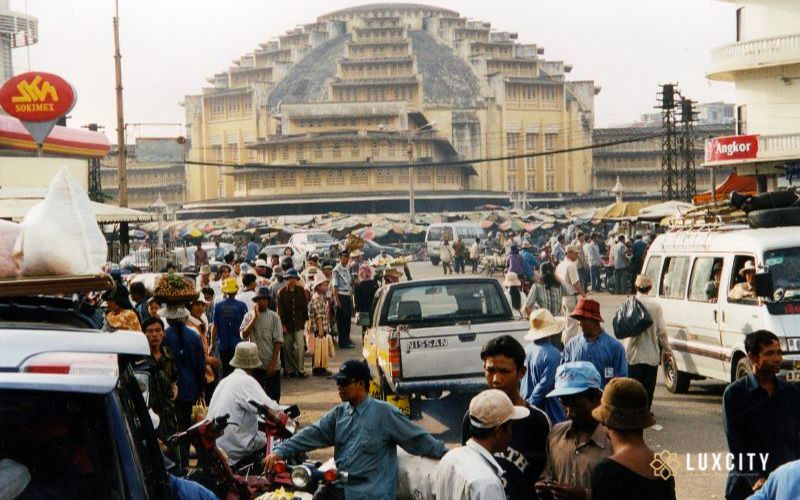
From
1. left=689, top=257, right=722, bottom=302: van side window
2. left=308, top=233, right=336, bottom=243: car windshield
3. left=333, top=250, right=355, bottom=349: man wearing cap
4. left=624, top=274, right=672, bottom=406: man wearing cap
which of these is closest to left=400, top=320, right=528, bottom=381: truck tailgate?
left=624, top=274, right=672, bottom=406: man wearing cap

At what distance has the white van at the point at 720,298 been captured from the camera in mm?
11727

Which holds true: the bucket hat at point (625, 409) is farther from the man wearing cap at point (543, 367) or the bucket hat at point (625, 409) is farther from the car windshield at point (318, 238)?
the car windshield at point (318, 238)

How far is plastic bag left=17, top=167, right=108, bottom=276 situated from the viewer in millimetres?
4055

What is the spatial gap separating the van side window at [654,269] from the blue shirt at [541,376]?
6.81m

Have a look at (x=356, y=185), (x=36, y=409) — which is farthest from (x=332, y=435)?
(x=356, y=185)

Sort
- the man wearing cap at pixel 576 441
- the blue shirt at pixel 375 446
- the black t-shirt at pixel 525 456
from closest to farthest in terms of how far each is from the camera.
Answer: the man wearing cap at pixel 576 441
the black t-shirt at pixel 525 456
the blue shirt at pixel 375 446

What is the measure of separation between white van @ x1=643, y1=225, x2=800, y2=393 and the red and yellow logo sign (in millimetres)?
15002

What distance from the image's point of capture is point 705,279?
13531 mm

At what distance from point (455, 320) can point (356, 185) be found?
3543 inches

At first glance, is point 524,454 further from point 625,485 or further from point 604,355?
point 604,355

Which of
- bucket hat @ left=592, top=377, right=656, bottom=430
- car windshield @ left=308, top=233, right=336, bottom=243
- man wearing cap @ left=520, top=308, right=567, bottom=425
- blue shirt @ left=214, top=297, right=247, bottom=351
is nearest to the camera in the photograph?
bucket hat @ left=592, top=377, right=656, bottom=430

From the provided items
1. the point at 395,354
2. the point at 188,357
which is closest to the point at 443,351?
the point at 395,354

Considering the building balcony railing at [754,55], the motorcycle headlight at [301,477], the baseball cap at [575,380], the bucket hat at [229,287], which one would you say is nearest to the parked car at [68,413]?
the motorcycle headlight at [301,477]

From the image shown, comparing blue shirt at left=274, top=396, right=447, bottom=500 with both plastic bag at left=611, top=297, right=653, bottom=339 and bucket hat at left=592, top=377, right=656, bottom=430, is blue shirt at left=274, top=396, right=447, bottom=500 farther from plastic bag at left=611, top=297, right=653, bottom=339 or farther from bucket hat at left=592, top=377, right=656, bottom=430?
plastic bag at left=611, top=297, right=653, bottom=339
